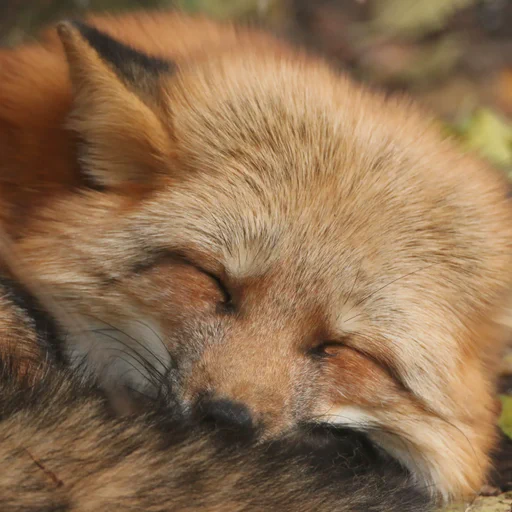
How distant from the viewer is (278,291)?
7.34ft

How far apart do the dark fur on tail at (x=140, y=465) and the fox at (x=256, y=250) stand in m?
0.20

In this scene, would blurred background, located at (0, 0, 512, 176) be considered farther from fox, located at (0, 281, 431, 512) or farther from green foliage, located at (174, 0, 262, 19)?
fox, located at (0, 281, 431, 512)

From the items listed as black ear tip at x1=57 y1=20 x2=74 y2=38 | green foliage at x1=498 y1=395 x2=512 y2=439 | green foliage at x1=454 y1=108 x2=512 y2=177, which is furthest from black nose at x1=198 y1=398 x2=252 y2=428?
green foliage at x1=454 y1=108 x2=512 y2=177

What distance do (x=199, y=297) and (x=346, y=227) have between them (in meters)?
0.47

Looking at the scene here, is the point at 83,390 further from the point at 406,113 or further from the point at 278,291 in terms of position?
the point at 406,113

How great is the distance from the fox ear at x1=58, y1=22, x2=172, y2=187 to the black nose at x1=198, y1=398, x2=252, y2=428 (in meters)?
0.72

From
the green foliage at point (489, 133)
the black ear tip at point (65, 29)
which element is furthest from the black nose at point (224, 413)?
the green foliage at point (489, 133)

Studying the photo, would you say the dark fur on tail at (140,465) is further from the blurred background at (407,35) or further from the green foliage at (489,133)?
the blurred background at (407,35)

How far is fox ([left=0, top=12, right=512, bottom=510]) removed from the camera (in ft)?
7.34

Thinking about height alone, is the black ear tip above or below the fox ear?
above

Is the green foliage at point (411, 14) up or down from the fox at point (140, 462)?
up

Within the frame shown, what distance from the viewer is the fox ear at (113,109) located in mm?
2252

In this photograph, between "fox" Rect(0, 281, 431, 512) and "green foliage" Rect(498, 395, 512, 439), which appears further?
"green foliage" Rect(498, 395, 512, 439)

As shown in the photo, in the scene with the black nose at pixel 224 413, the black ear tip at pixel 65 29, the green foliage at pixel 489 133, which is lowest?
the black nose at pixel 224 413
